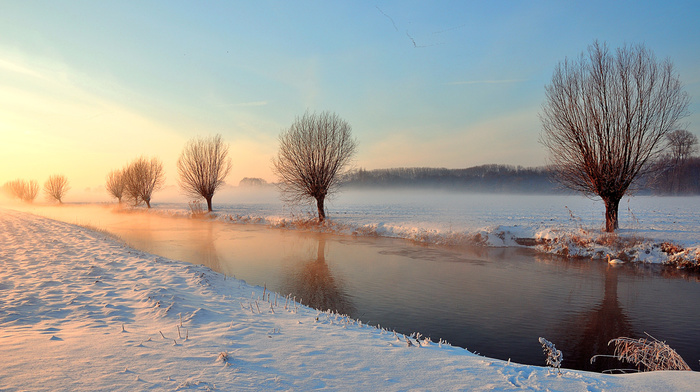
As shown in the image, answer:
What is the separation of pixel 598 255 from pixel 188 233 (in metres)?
24.4

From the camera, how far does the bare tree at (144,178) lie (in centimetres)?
5259

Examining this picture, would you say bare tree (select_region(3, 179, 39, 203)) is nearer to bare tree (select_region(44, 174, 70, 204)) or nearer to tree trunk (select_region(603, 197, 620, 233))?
bare tree (select_region(44, 174, 70, 204))

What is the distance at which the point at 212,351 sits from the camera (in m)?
4.54

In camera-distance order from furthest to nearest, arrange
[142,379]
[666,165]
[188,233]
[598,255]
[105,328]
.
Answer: [188,233] → [666,165] → [598,255] → [105,328] → [142,379]

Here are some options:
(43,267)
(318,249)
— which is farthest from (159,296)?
(318,249)

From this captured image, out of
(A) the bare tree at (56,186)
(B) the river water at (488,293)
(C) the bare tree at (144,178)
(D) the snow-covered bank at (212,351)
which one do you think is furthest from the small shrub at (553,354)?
(A) the bare tree at (56,186)

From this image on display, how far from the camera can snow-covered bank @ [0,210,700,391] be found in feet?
12.1

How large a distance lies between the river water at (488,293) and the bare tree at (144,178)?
38.9 m

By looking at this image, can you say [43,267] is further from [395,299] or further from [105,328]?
[395,299]

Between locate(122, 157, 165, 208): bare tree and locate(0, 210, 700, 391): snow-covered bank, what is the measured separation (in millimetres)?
49765

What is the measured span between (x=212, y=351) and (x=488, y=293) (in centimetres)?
854

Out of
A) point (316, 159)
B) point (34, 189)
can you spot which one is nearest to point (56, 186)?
point (34, 189)

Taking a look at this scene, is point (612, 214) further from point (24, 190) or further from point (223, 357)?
point (24, 190)

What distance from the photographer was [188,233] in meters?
26.0
